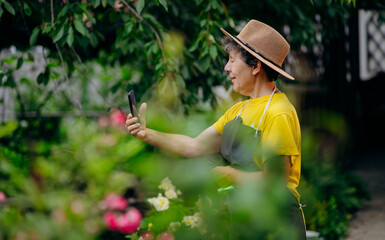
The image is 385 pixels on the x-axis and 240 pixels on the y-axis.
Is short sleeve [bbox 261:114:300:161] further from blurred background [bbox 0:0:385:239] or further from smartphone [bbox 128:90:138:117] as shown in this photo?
smartphone [bbox 128:90:138:117]

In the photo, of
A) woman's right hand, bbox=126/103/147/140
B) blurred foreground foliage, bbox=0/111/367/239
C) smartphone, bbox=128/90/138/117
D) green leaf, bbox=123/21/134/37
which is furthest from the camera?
green leaf, bbox=123/21/134/37

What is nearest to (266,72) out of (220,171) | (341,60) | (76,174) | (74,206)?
(220,171)

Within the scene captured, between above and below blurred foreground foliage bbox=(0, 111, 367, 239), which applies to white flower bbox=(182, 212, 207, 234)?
below

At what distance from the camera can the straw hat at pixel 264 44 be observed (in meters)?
2.02

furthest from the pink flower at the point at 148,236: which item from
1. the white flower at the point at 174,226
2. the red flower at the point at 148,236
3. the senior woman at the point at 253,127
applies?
the senior woman at the point at 253,127

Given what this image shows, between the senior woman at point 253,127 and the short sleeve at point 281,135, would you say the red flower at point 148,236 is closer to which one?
the senior woman at point 253,127

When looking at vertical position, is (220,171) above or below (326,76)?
above

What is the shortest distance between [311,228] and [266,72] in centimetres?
259

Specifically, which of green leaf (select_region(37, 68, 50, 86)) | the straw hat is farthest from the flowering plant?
green leaf (select_region(37, 68, 50, 86))

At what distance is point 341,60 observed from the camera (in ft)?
23.2

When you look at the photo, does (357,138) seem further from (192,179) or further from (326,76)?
(192,179)

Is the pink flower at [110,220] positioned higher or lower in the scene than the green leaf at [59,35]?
lower

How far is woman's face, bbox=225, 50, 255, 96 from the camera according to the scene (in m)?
2.05

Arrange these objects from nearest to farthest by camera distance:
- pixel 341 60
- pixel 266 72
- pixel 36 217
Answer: pixel 36 217 → pixel 266 72 → pixel 341 60
